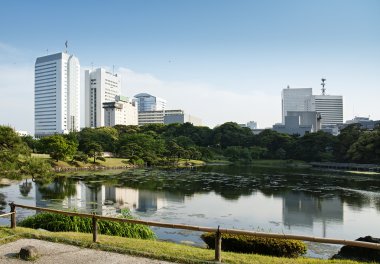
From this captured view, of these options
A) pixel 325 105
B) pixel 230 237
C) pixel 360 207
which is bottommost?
pixel 360 207

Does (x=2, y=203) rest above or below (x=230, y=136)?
below

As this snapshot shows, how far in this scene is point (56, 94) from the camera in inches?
5743

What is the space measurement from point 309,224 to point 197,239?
7.39 m

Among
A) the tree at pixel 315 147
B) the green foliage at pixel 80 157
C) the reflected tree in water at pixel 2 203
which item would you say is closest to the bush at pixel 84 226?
the reflected tree in water at pixel 2 203

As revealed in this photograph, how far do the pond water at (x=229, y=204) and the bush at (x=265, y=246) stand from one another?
112 inches

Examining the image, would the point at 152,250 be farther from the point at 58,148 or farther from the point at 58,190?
the point at 58,148

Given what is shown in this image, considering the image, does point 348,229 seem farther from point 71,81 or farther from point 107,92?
point 107,92

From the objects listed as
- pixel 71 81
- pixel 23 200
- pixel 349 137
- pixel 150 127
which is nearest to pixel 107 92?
pixel 71 81

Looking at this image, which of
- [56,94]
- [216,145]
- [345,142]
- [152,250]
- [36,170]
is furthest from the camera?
[56,94]

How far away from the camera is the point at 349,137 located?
68.1 metres

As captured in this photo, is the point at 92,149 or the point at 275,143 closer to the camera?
the point at 92,149

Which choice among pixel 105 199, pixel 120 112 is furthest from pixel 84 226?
pixel 120 112

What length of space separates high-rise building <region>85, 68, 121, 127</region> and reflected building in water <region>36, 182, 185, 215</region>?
131748 mm

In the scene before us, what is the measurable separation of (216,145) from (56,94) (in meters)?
85.0
